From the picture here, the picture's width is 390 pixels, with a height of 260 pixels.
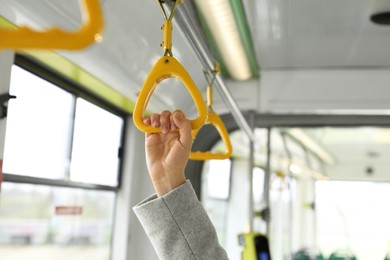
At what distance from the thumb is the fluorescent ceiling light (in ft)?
4.60

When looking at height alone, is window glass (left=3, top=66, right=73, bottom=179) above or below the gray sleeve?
above

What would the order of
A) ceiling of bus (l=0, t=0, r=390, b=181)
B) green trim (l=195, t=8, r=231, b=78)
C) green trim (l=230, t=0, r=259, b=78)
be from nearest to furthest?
ceiling of bus (l=0, t=0, r=390, b=181) → green trim (l=230, t=0, r=259, b=78) → green trim (l=195, t=8, r=231, b=78)

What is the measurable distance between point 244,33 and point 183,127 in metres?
1.93

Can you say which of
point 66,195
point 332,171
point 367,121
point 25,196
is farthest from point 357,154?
point 25,196

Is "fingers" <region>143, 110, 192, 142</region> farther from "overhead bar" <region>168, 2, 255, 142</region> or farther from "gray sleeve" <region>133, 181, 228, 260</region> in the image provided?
"overhead bar" <region>168, 2, 255, 142</region>

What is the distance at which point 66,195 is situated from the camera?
2951mm

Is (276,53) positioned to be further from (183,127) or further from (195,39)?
(183,127)

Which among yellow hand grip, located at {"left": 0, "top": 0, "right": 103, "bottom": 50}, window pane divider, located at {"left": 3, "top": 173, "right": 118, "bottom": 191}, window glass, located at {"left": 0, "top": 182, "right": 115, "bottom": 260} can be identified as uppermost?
yellow hand grip, located at {"left": 0, "top": 0, "right": 103, "bottom": 50}

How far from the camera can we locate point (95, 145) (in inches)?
129

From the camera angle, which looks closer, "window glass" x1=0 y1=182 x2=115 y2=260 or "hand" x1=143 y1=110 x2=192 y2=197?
"hand" x1=143 y1=110 x2=192 y2=197

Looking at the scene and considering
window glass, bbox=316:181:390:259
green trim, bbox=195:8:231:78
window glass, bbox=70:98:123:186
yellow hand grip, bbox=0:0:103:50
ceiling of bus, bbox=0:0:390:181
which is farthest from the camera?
window glass, bbox=316:181:390:259

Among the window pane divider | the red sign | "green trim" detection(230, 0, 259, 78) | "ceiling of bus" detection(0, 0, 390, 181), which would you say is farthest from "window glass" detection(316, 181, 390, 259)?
the red sign

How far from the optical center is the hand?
1114 millimetres

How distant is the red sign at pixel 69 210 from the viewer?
287 centimetres
